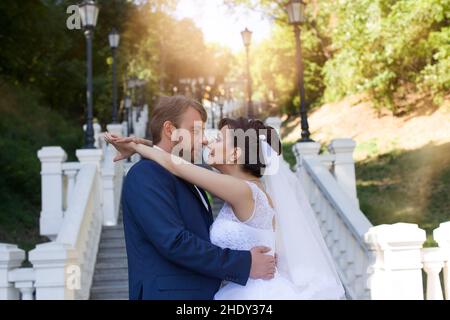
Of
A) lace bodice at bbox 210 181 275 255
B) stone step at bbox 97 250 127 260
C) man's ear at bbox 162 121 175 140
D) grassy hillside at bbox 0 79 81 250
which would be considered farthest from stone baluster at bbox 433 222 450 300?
grassy hillside at bbox 0 79 81 250

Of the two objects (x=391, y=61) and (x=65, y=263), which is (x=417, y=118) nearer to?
(x=391, y=61)

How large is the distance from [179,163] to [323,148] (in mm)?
20148

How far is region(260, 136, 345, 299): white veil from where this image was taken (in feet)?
11.4

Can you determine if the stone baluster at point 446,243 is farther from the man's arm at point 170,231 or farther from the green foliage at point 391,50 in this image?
the green foliage at point 391,50

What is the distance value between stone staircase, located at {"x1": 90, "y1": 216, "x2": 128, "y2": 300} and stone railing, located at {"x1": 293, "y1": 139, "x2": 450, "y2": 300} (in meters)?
3.20

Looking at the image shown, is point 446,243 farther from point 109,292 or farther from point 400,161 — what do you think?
point 400,161

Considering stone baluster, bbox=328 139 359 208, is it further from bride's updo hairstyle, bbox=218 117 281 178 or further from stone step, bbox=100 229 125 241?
bride's updo hairstyle, bbox=218 117 281 178

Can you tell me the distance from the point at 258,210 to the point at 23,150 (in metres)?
18.4

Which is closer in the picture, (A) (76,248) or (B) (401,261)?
(B) (401,261)

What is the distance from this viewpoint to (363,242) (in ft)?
23.2

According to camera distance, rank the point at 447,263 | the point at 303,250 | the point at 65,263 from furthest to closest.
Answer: the point at 65,263, the point at 447,263, the point at 303,250

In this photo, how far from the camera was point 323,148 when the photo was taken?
22.8 metres

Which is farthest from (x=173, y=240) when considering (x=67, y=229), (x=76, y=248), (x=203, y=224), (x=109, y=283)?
(x=109, y=283)
